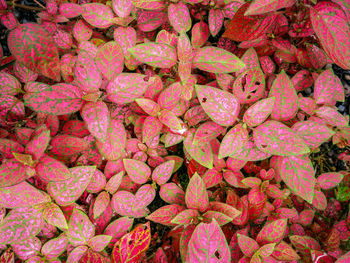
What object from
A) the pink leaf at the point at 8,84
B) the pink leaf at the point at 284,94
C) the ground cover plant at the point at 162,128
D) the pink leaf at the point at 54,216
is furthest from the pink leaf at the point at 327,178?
the pink leaf at the point at 8,84

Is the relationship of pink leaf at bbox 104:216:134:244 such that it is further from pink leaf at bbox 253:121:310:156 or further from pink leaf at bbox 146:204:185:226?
pink leaf at bbox 253:121:310:156

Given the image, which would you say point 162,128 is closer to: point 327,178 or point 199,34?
point 199,34

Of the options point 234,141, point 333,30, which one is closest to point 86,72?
point 234,141

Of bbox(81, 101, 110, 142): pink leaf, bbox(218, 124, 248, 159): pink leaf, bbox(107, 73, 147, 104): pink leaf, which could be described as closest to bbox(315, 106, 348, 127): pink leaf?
bbox(218, 124, 248, 159): pink leaf

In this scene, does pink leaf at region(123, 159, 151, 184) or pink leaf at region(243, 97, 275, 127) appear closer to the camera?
pink leaf at region(243, 97, 275, 127)

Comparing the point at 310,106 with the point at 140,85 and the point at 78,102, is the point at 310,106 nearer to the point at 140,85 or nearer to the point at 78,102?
the point at 140,85

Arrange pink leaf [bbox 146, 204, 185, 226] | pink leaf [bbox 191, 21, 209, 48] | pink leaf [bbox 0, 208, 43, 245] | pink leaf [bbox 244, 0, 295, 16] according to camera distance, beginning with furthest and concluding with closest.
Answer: pink leaf [bbox 191, 21, 209, 48] < pink leaf [bbox 146, 204, 185, 226] < pink leaf [bbox 0, 208, 43, 245] < pink leaf [bbox 244, 0, 295, 16]

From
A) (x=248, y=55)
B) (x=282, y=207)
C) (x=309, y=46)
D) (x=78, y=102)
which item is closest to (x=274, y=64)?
(x=309, y=46)
